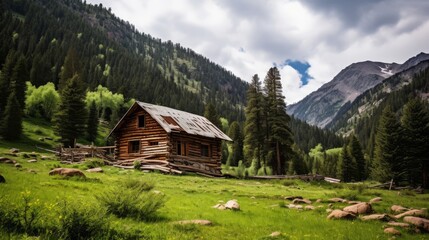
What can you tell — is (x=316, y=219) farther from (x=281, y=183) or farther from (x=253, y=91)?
(x=253, y=91)

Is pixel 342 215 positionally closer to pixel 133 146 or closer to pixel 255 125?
pixel 133 146

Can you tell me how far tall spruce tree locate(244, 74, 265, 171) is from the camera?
48.0 meters

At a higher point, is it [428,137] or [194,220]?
[428,137]

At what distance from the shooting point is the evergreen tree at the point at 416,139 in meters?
45.6

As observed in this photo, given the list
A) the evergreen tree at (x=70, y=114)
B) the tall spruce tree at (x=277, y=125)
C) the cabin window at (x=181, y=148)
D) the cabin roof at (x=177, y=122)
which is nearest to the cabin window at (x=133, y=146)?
the cabin roof at (x=177, y=122)

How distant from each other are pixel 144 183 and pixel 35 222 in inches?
290

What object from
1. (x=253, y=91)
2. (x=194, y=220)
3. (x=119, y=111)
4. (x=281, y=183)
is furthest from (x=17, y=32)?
(x=194, y=220)

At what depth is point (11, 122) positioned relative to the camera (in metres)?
49.9

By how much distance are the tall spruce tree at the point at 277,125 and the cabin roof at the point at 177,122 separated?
898 centimetres

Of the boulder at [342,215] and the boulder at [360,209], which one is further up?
the boulder at [360,209]

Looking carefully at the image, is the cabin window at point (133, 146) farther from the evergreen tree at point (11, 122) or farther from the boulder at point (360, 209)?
the boulder at point (360, 209)

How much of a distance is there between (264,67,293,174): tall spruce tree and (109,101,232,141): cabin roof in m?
8.98

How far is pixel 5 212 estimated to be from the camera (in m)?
6.78

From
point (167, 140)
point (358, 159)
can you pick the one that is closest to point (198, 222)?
point (167, 140)
